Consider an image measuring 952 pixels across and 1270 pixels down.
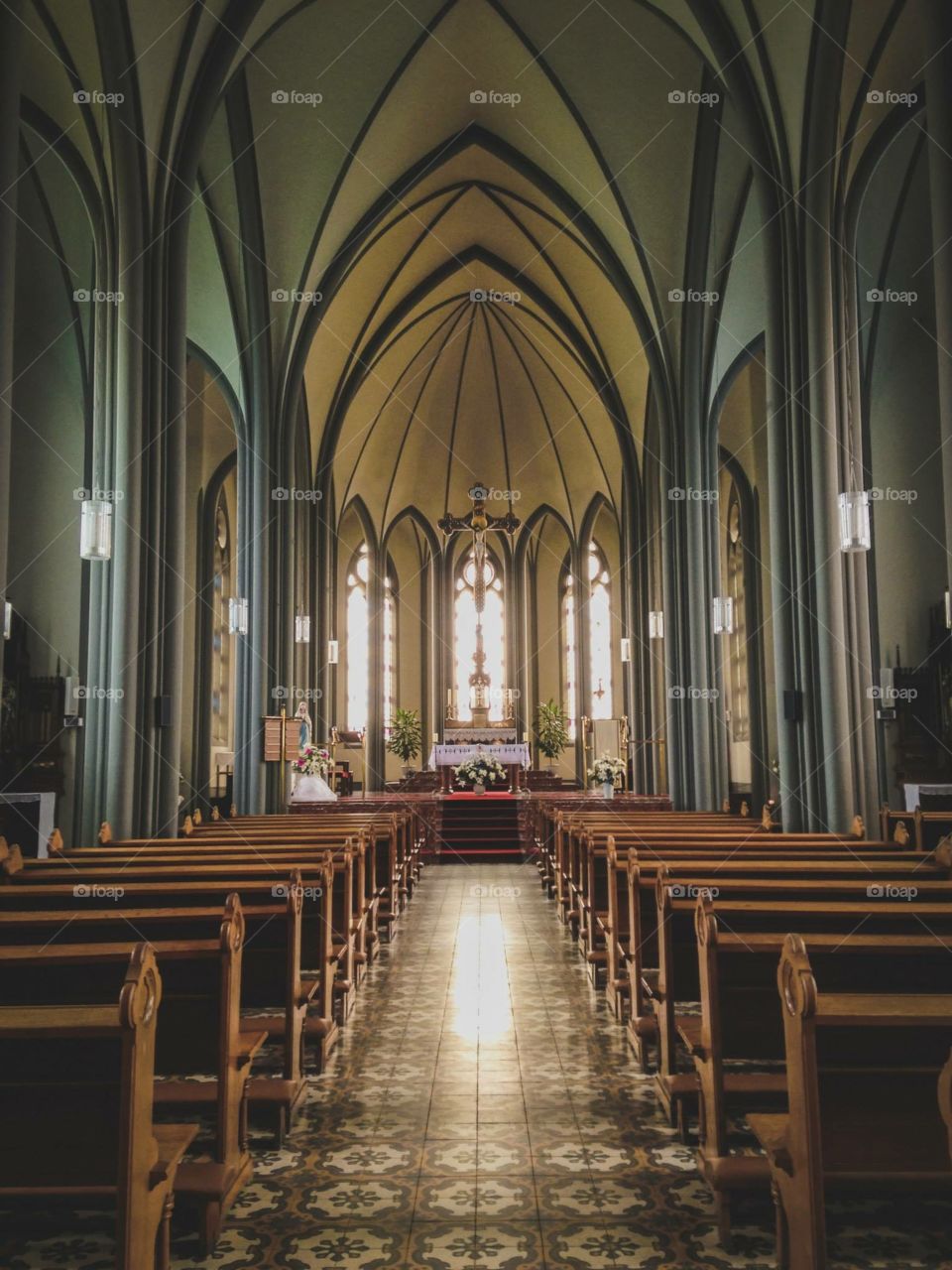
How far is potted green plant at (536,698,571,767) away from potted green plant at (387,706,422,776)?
3.45 meters

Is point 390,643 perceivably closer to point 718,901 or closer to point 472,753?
point 472,753

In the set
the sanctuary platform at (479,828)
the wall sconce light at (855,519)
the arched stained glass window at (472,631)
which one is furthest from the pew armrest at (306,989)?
the arched stained glass window at (472,631)

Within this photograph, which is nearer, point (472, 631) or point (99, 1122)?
point (99, 1122)

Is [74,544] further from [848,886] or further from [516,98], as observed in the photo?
[848,886]

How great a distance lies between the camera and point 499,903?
479 inches

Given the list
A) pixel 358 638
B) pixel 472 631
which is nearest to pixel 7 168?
pixel 358 638

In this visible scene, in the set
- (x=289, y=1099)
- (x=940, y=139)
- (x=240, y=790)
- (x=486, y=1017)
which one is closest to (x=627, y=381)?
Result: (x=240, y=790)

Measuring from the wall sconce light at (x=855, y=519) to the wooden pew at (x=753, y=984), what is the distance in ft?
19.1

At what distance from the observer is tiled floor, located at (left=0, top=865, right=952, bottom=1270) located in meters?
3.62

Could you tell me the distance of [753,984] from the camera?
4586 millimetres

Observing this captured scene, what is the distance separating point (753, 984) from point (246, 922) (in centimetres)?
245

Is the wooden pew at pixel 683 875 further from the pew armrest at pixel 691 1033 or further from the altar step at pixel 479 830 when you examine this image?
the altar step at pixel 479 830

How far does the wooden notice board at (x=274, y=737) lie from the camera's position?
17.0 m

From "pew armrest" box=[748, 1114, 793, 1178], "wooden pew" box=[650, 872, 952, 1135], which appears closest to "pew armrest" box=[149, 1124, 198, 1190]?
"pew armrest" box=[748, 1114, 793, 1178]
